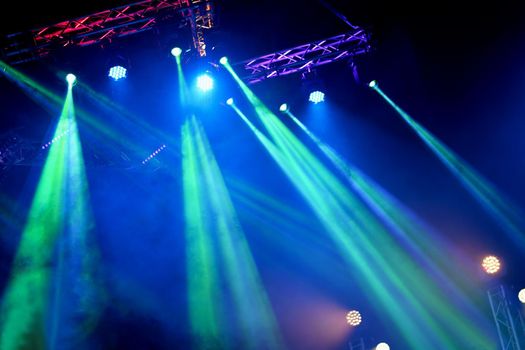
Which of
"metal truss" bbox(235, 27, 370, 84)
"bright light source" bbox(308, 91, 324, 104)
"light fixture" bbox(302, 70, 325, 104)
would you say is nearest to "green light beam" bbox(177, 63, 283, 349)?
"metal truss" bbox(235, 27, 370, 84)

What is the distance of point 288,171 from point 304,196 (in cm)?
51

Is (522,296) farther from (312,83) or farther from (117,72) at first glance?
(117,72)

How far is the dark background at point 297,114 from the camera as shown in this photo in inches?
254

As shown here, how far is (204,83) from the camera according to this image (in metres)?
6.59

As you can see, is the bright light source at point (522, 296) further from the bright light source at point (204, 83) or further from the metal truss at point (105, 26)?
the metal truss at point (105, 26)

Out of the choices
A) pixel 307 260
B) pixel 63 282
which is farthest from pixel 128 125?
pixel 307 260

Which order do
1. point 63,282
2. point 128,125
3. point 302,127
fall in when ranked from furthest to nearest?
point 302,127 < point 128,125 < point 63,282

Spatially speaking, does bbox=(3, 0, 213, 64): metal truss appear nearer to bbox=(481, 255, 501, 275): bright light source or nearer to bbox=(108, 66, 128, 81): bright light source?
bbox=(108, 66, 128, 81): bright light source

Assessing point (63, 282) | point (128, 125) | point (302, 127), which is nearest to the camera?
point (63, 282)

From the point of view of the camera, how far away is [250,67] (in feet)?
21.4

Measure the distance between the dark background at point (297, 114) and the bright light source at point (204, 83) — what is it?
0.14 m

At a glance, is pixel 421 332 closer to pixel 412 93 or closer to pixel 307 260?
pixel 307 260

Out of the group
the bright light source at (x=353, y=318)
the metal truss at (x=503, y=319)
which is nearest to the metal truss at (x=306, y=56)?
the metal truss at (x=503, y=319)

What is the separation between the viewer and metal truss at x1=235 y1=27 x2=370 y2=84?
608cm
